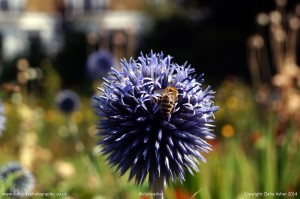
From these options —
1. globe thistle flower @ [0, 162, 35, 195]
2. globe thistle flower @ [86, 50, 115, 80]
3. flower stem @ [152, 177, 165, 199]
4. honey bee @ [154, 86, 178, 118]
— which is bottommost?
flower stem @ [152, 177, 165, 199]

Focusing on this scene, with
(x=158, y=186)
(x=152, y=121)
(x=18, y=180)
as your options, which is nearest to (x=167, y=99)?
(x=152, y=121)

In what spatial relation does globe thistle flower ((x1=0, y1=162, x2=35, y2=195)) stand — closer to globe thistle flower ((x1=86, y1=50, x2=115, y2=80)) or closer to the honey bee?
the honey bee

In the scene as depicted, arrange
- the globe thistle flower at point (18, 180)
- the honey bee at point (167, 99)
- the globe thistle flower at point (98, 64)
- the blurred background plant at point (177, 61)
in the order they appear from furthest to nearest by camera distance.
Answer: the globe thistle flower at point (98, 64) → the blurred background plant at point (177, 61) → the globe thistle flower at point (18, 180) → the honey bee at point (167, 99)

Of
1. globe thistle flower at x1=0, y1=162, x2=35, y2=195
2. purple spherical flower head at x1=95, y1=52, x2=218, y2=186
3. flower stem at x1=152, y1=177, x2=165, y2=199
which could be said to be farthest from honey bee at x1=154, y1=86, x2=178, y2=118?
globe thistle flower at x1=0, y1=162, x2=35, y2=195

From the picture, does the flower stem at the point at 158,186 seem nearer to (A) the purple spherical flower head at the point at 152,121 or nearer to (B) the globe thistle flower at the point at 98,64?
(A) the purple spherical flower head at the point at 152,121

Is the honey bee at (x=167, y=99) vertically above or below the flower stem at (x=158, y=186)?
above

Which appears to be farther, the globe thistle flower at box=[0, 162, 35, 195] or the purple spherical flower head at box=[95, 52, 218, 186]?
the globe thistle flower at box=[0, 162, 35, 195]

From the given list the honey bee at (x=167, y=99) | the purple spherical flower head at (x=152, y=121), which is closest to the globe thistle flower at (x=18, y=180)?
the purple spherical flower head at (x=152, y=121)

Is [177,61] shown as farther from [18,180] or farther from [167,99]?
[167,99]
